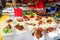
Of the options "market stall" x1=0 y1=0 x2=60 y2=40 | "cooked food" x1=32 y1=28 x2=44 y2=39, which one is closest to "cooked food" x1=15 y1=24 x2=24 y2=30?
"market stall" x1=0 y1=0 x2=60 y2=40

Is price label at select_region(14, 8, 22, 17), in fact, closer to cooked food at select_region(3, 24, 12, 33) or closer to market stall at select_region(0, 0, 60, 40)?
Result: market stall at select_region(0, 0, 60, 40)

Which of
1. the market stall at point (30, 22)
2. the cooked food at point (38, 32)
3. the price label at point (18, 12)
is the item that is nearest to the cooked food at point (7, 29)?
the market stall at point (30, 22)

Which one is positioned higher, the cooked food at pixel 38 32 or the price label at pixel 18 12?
the price label at pixel 18 12

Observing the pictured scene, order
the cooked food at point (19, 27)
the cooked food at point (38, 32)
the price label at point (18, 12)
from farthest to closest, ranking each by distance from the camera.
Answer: the price label at point (18, 12)
the cooked food at point (19, 27)
the cooked food at point (38, 32)

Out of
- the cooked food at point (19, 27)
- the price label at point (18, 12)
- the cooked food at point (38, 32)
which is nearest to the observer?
the cooked food at point (38, 32)

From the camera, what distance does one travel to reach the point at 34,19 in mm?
1642

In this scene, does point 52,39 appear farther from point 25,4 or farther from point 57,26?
point 25,4

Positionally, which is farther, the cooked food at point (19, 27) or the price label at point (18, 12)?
the price label at point (18, 12)

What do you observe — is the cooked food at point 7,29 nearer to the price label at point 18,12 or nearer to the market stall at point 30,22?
the market stall at point 30,22

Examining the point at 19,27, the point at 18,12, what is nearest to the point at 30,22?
the point at 19,27

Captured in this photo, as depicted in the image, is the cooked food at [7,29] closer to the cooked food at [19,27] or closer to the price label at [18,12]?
the cooked food at [19,27]

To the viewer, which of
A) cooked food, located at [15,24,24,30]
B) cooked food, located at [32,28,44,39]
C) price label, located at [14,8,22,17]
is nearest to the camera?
cooked food, located at [32,28,44,39]

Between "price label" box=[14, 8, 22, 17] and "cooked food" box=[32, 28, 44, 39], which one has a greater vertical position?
"price label" box=[14, 8, 22, 17]

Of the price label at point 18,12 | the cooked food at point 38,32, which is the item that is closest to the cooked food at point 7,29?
the cooked food at point 38,32
